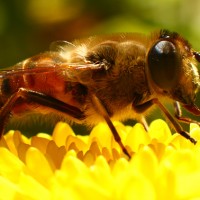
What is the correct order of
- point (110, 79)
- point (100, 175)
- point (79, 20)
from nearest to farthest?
point (100, 175)
point (110, 79)
point (79, 20)

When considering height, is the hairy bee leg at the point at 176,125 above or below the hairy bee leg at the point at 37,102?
below

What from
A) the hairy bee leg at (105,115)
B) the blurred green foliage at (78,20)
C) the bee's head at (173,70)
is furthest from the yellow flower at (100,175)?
the blurred green foliage at (78,20)

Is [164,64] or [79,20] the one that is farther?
[79,20]

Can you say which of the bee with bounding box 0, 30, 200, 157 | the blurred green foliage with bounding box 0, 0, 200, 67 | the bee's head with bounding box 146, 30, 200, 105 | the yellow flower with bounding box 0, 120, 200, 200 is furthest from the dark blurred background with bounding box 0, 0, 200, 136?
the yellow flower with bounding box 0, 120, 200, 200

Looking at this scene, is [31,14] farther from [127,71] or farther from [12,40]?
[127,71]

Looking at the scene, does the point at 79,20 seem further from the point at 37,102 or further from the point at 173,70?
the point at 173,70

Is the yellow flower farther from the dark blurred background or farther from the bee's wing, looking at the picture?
the dark blurred background

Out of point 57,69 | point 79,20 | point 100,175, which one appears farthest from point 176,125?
point 79,20

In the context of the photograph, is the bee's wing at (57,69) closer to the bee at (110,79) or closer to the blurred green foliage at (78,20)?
the bee at (110,79)
